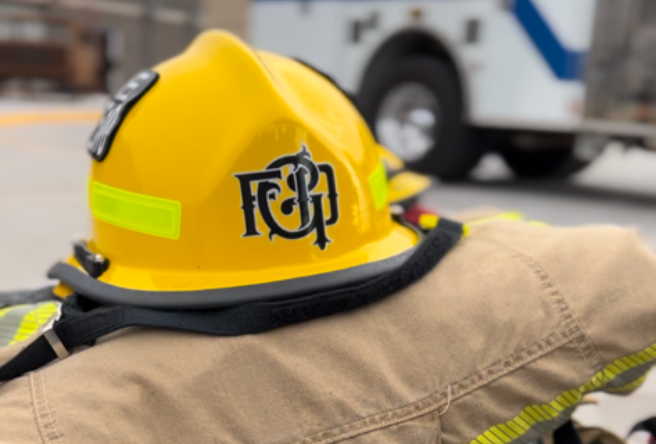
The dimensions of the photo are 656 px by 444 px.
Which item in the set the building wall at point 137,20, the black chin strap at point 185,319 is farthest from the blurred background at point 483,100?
the building wall at point 137,20

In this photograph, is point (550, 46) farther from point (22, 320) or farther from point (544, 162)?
point (22, 320)

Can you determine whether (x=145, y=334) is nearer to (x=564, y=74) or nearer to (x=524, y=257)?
(x=524, y=257)

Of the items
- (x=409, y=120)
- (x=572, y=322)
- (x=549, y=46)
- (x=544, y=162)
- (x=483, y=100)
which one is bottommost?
(x=544, y=162)

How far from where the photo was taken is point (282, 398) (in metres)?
1.10

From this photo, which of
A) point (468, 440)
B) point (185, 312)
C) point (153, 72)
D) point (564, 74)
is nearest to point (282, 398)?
point (185, 312)

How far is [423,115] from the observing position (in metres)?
5.40

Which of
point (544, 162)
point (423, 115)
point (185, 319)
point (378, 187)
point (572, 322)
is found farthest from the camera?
point (544, 162)

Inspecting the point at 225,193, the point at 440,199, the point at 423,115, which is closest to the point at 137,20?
the point at 423,115

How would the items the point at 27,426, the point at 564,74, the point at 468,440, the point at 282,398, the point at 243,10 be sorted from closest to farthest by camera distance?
1. the point at 27,426
2. the point at 282,398
3. the point at 468,440
4. the point at 564,74
5. the point at 243,10

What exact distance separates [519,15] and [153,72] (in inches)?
152

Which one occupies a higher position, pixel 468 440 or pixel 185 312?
pixel 185 312

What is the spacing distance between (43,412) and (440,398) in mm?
567

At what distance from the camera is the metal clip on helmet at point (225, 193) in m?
1.21

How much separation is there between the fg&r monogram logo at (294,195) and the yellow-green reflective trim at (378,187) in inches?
5.5
